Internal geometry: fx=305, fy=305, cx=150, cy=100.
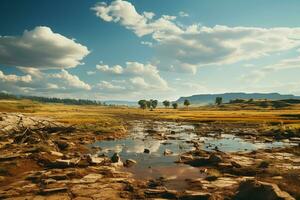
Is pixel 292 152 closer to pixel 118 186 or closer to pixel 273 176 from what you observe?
pixel 273 176

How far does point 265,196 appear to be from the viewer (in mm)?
20453

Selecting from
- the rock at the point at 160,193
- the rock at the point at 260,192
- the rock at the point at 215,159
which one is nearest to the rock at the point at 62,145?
the rock at the point at 215,159

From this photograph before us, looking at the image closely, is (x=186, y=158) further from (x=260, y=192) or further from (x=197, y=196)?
(x=260, y=192)

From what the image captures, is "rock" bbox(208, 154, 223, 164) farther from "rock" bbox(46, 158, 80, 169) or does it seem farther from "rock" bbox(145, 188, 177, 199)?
→ "rock" bbox(46, 158, 80, 169)

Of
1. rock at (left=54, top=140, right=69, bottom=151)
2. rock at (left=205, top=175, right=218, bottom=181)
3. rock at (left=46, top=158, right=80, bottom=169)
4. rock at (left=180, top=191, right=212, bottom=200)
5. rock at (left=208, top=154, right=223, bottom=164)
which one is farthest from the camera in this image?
rock at (left=54, top=140, right=69, bottom=151)

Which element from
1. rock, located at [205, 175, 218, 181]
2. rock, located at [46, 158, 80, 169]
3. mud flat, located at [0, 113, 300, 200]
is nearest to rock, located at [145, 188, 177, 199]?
mud flat, located at [0, 113, 300, 200]

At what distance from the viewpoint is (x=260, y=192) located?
829 inches

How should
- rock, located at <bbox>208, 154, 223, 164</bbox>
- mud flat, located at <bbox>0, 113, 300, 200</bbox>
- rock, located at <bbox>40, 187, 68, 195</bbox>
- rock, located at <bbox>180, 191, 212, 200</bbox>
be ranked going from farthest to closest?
rock, located at <bbox>208, 154, 223, 164</bbox>
rock, located at <bbox>40, 187, 68, 195</bbox>
mud flat, located at <bbox>0, 113, 300, 200</bbox>
rock, located at <bbox>180, 191, 212, 200</bbox>

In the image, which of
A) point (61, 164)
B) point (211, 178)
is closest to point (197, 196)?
point (211, 178)

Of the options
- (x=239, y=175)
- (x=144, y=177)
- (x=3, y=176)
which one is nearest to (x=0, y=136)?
(x=3, y=176)

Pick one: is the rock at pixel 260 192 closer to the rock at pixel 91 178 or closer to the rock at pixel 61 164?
the rock at pixel 91 178

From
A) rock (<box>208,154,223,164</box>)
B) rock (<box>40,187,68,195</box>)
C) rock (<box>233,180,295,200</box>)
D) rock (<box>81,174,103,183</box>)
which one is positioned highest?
rock (<box>233,180,295,200</box>)

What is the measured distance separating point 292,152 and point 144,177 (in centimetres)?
2366

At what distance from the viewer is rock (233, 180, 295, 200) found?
19955mm
